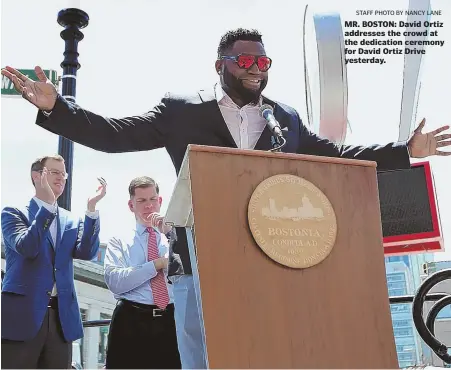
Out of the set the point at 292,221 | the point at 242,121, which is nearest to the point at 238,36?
the point at 242,121

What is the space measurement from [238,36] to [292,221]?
2.95 ft

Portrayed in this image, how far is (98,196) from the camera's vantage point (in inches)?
106

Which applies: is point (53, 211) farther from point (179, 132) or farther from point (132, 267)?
point (179, 132)

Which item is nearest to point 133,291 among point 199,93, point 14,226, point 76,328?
point 76,328

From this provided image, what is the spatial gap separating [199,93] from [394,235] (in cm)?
148

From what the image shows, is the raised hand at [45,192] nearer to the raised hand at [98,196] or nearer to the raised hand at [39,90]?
the raised hand at [98,196]

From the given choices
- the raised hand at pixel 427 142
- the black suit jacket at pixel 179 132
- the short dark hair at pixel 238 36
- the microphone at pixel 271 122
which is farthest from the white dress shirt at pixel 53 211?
the raised hand at pixel 427 142

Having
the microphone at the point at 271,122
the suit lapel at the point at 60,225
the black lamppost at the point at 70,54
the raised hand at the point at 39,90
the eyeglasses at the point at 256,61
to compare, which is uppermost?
the black lamppost at the point at 70,54

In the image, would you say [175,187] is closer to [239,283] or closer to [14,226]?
[239,283]

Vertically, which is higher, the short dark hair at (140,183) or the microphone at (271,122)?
the short dark hair at (140,183)

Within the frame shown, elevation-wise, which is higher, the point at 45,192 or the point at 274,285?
the point at 45,192

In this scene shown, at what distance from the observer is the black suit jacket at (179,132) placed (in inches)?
76.4

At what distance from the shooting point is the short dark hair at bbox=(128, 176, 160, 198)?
2.92m

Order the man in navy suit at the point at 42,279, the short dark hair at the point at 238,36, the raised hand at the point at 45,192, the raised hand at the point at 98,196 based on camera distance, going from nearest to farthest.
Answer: the short dark hair at the point at 238,36, the man in navy suit at the point at 42,279, the raised hand at the point at 45,192, the raised hand at the point at 98,196
